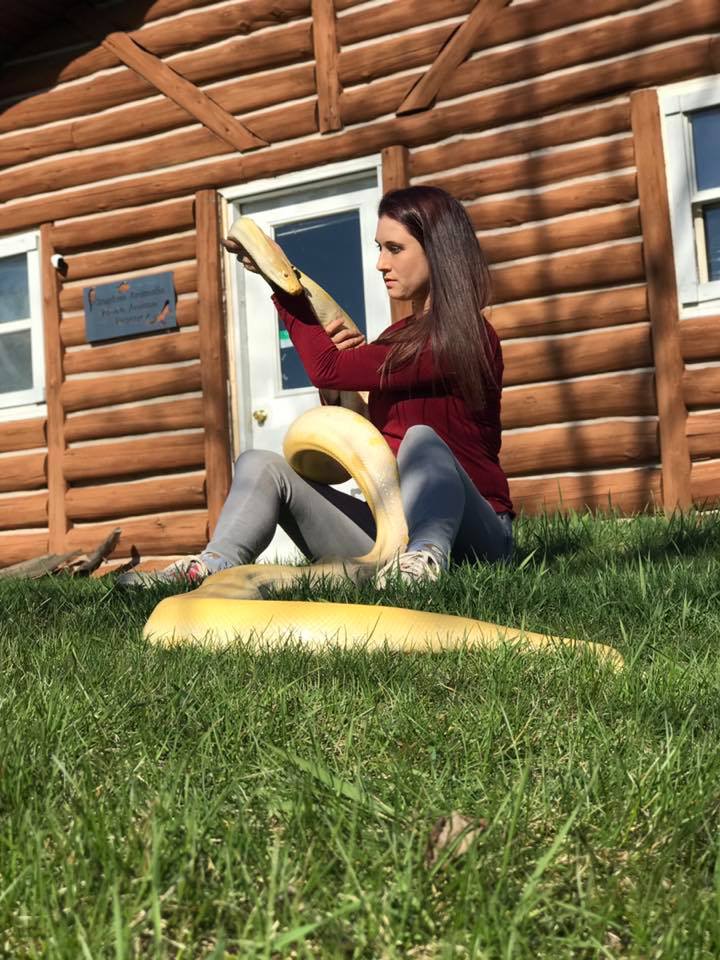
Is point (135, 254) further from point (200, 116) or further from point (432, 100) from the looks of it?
point (432, 100)

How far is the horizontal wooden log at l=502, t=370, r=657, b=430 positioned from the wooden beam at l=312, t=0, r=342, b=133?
2276 mm

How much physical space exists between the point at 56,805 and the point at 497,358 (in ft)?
8.72

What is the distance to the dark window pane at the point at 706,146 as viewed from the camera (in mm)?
5762

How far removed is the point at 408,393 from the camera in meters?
3.58

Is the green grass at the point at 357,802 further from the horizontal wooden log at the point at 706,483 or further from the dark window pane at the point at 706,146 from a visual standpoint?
the dark window pane at the point at 706,146

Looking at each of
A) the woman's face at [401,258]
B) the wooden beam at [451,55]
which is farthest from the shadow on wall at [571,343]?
the woman's face at [401,258]

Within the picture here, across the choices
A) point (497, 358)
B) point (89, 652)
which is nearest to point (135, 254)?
point (497, 358)

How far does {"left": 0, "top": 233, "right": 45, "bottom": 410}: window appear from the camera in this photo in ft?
25.8

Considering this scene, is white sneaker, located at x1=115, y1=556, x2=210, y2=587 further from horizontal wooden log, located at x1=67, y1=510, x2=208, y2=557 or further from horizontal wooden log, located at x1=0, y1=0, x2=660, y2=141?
horizontal wooden log, located at x1=0, y1=0, x2=660, y2=141

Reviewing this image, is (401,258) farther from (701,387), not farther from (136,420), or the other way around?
(136,420)

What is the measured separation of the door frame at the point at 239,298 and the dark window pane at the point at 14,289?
6.35 feet

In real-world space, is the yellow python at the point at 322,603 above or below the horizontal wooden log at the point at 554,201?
below

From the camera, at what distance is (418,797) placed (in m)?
1.26

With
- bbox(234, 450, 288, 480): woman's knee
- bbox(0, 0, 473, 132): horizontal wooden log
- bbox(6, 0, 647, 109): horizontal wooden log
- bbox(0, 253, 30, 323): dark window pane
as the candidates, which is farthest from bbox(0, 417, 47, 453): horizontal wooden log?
bbox(234, 450, 288, 480): woman's knee
